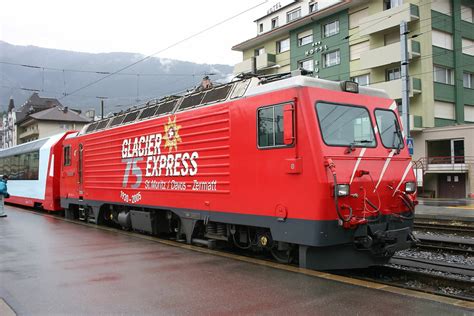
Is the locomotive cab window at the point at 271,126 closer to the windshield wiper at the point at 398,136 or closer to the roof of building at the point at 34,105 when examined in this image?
the windshield wiper at the point at 398,136

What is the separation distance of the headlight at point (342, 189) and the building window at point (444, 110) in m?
24.8

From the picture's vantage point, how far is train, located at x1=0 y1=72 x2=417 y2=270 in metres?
6.25

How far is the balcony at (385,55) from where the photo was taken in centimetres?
2722

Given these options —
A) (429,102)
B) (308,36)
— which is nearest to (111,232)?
(429,102)

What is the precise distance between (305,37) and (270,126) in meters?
29.8

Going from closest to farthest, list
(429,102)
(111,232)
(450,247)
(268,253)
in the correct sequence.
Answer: (268,253) → (450,247) → (111,232) → (429,102)

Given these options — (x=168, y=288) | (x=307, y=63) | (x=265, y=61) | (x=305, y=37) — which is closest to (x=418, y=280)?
(x=168, y=288)

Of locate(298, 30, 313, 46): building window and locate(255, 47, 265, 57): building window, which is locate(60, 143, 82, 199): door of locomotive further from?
locate(255, 47, 265, 57): building window

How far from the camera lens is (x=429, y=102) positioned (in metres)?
27.6

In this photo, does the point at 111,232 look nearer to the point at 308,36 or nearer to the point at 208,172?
the point at 208,172

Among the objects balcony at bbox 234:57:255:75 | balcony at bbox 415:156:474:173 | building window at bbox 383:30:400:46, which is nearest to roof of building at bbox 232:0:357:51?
balcony at bbox 234:57:255:75

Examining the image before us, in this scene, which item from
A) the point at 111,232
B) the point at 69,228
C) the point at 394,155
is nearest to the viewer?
the point at 394,155

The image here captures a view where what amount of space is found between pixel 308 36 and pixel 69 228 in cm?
2708

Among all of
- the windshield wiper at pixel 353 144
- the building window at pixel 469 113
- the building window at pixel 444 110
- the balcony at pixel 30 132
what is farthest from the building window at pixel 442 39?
the balcony at pixel 30 132
